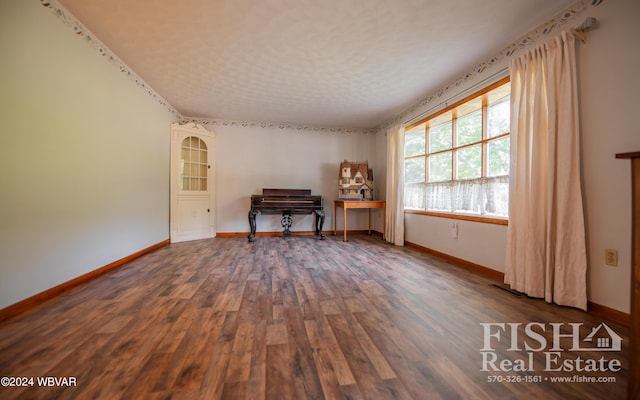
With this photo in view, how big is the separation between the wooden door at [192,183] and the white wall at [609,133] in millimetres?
4990

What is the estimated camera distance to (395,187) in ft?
13.1

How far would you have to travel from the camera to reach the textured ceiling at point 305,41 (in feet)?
5.92

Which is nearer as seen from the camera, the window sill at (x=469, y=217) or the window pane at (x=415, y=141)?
the window sill at (x=469, y=217)

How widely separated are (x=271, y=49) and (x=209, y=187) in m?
3.02

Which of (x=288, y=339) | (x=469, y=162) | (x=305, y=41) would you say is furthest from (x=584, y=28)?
(x=288, y=339)

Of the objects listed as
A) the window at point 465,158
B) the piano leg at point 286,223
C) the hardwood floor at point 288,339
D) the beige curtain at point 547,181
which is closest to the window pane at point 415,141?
the window at point 465,158

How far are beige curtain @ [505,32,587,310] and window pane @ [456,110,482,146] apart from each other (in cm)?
66

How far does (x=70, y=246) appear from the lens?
1.99m

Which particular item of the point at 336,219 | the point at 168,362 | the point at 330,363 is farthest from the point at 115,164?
the point at 336,219

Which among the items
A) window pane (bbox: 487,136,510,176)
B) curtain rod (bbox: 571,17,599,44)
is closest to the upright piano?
window pane (bbox: 487,136,510,176)

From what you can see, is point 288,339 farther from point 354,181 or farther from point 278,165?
point 278,165

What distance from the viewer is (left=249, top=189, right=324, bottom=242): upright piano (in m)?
4.17

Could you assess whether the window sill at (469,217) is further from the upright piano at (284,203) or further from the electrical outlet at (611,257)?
the upright piano at (284,203)

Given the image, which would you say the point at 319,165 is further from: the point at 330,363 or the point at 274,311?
the point at 330,363
